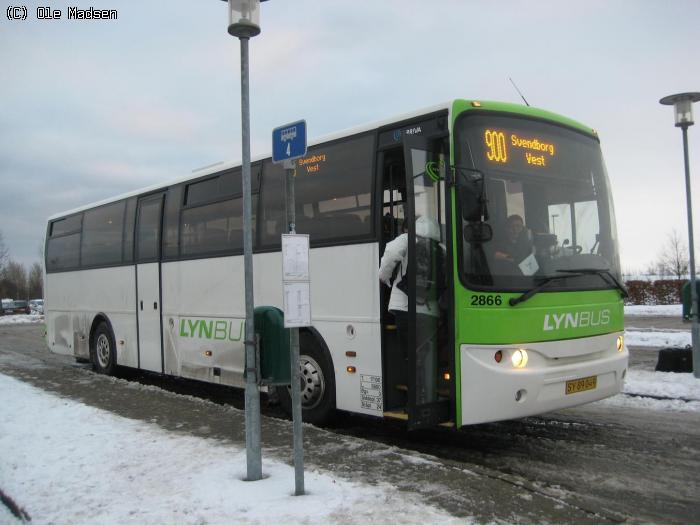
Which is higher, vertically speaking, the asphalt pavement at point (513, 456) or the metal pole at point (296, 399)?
the metal pole at point (296, 399)

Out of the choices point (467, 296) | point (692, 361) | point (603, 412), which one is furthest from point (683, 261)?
point (467, 296)

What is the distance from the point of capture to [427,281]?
20.3 feet

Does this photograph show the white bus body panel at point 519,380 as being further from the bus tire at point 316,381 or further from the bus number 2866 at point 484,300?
the bus tire at point 316,381

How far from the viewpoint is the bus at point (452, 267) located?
6012mm

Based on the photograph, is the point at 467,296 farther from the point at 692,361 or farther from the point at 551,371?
the point at 692,361

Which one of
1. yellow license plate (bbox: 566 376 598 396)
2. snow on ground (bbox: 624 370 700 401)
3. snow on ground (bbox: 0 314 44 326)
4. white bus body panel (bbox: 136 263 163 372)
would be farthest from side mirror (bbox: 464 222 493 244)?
snow on ground (bbox: 0 314 44 326)

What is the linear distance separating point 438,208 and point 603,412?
4.09m

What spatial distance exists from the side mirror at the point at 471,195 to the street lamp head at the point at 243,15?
224 cm

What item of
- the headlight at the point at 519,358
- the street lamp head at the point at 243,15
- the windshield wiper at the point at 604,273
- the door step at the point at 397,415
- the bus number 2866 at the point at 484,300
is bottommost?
the door step at the point at 397,415

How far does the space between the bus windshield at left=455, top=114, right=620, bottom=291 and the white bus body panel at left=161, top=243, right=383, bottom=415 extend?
4.32ft

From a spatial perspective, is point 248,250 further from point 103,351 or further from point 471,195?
point 103,351

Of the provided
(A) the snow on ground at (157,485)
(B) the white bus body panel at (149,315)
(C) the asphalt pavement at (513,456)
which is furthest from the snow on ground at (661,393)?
(B) the white bus body panel at (149,315)

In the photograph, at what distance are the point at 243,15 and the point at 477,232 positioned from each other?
276 cm

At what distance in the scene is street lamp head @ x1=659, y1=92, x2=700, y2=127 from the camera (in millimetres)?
11097
